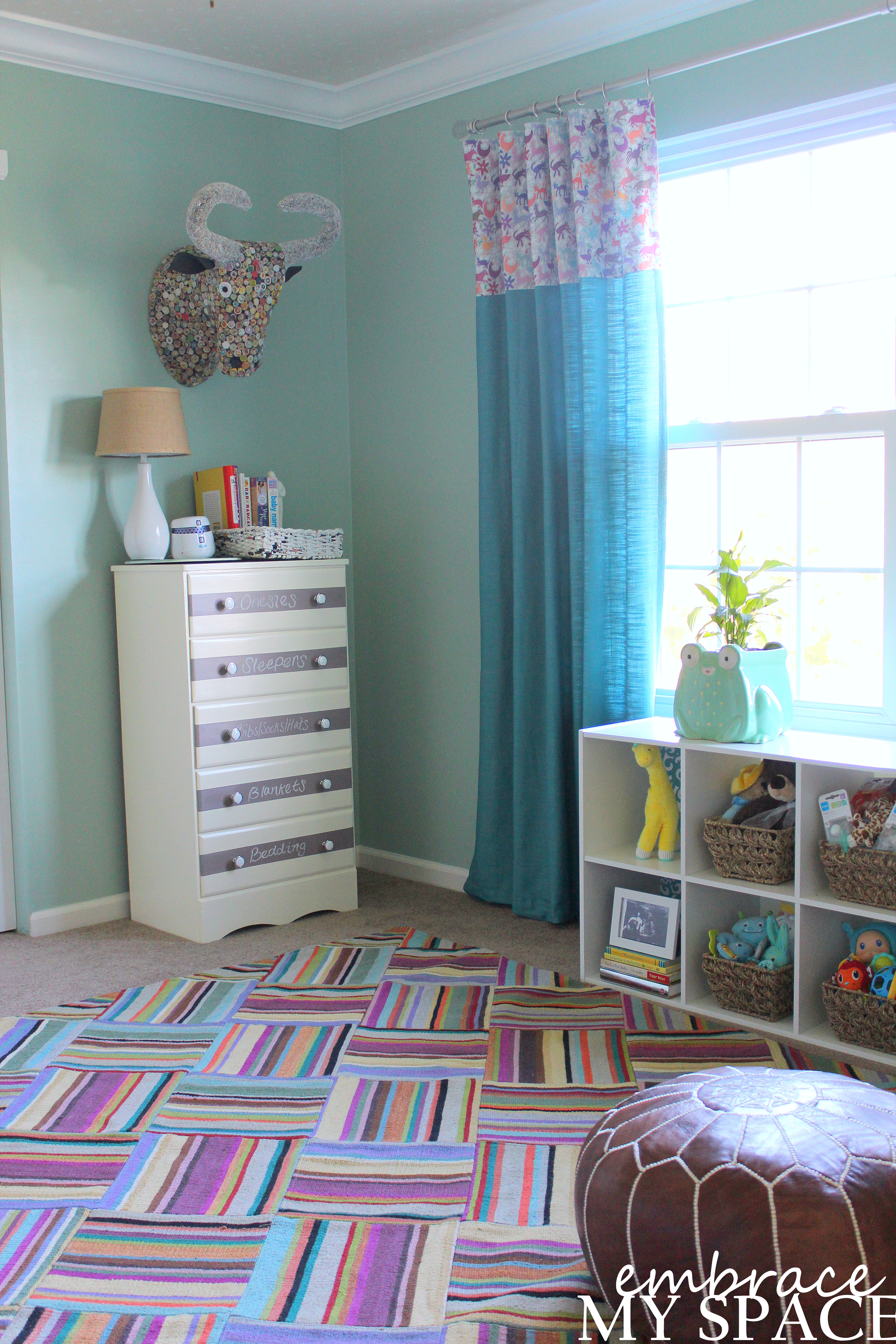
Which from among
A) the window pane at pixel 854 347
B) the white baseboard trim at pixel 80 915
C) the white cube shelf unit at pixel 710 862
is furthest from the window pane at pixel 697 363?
the white baseboard trim at pixel 80 915

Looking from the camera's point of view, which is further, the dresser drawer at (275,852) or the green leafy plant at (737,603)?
the dresser drawer at (275,852)

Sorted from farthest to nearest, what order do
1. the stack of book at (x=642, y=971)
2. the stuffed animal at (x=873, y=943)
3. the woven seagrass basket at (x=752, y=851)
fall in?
the stack of book at (x=642, y=971), the woven seagrass basket at (x=752, y=851), the stuffed animal at (x=873, y=943)

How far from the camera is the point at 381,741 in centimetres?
400

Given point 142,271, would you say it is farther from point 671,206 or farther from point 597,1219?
point 597,1219

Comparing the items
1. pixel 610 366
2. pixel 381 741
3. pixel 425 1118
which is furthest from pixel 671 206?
pixel 425 1118

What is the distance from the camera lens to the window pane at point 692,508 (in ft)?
9.90

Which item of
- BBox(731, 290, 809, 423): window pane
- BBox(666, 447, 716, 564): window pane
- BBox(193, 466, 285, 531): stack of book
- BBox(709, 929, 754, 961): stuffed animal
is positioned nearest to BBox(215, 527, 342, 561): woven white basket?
BBox(193, 466, 285, 531): stack of book

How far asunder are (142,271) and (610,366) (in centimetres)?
147

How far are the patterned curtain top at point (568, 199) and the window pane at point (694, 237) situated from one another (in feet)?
0.32

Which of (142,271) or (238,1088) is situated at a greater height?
(142,271)

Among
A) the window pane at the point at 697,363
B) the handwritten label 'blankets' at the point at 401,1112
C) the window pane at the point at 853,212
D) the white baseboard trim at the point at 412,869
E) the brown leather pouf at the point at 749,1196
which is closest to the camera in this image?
the brown leather pouf at the point at 749,1196

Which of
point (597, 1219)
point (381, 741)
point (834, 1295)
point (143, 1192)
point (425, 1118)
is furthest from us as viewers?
point (381, 741)

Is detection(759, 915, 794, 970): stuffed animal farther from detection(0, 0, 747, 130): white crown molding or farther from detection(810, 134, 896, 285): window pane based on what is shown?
detection(0, 0, 747, 130): white crown molding

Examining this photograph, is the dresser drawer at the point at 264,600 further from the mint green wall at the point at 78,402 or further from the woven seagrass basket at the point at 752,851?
the woven seagrass basket at the point at 752,851
